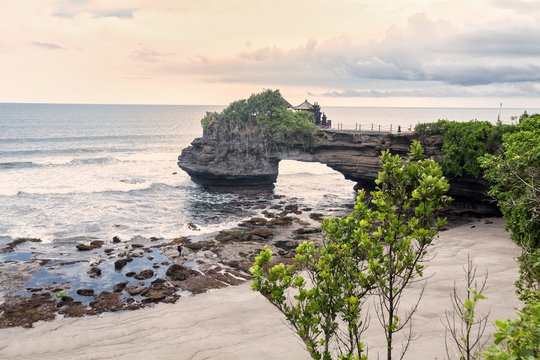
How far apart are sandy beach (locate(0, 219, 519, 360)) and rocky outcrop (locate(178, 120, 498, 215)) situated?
810 inches

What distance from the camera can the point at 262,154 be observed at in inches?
1996

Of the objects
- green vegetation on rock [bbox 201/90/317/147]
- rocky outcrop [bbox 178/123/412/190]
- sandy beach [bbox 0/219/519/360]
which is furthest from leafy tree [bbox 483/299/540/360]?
green vegetation on rock [bbox 201/90/317/147]

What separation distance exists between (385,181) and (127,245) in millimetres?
27915

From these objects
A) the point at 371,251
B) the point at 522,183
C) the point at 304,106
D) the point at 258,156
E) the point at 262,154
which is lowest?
the point at 258,156

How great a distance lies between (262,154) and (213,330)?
33.7 m

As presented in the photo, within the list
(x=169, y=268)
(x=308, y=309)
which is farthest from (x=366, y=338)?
(x=169, y=268)

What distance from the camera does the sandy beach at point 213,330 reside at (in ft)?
53.6

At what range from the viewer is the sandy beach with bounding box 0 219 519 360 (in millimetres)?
16328

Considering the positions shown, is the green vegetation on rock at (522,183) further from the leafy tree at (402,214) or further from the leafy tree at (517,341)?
the leafy tree at (517,341)

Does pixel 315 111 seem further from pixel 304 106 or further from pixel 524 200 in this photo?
pixel 524 200

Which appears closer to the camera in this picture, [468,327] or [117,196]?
[468,327]

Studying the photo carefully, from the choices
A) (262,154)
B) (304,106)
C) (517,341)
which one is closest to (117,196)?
(262,154)

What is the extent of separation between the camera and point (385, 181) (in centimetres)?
697

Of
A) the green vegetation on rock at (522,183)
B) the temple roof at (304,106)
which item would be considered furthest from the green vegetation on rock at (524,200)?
the temple roof at (304,106)
